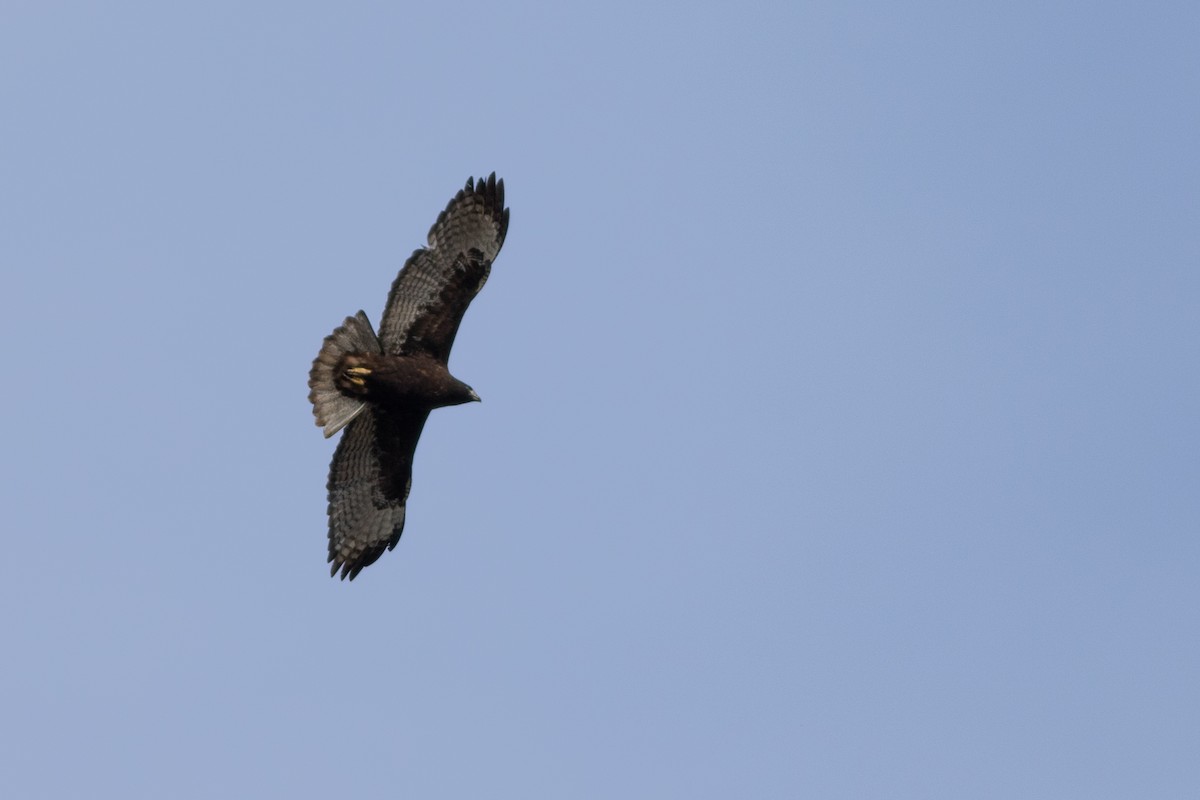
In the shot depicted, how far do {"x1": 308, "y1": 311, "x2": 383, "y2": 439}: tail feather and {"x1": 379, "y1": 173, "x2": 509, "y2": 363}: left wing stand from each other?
278mm

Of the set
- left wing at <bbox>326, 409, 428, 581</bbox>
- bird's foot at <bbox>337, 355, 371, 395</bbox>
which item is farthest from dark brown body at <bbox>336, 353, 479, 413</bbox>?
left wing at <bbox>326, 409, 428, 581</bbox>

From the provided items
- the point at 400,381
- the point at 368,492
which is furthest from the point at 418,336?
the point at 368,492

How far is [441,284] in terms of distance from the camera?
1792 cm

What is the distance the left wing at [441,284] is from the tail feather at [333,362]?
0.28 meters

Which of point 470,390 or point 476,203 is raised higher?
point 476,203

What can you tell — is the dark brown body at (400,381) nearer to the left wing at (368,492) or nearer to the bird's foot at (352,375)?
the bird's foot at (352,375)

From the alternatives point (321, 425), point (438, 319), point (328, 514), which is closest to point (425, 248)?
point (438, 319)

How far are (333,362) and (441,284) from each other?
4.47ft

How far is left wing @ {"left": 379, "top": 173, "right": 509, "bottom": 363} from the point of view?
17875 millimetres

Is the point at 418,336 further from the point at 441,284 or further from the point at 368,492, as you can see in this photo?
the point at 368,492

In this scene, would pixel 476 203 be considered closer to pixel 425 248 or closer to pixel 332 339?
pixel 425 248

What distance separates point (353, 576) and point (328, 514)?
0.74 meters

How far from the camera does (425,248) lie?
58.5 ft

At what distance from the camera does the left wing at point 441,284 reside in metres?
17.9
